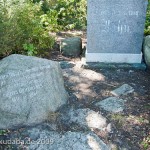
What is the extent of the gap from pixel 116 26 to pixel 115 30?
73mm

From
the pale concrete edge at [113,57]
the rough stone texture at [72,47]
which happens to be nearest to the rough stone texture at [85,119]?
the pale concrete edge at [113,57]

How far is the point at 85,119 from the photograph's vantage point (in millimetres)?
3881

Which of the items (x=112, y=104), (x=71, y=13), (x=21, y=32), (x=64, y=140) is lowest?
A: (x=64, y=140)

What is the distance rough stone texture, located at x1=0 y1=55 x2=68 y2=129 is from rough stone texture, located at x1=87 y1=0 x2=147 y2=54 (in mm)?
1587

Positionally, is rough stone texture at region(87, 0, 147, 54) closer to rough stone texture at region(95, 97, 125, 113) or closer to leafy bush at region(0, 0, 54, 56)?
leafy bush at region(0, 0, 54, 56)

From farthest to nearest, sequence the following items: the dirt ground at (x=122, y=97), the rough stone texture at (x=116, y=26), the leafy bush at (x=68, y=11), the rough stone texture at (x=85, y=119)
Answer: the leafy bush at (x=68, y=11)
the rough stone texture at (x=116, y=26)
the rough stone texture at (x=85, y=119)
the dirt ground at (x=122, y=97)

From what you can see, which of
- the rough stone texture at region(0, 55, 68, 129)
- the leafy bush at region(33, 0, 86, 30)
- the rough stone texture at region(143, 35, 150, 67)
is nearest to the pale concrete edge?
the rough stone texture at region(143, 35, 150, 67)

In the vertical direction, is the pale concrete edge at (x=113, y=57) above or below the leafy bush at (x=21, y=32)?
below

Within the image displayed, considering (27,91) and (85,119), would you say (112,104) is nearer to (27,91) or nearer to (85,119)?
(85,119)

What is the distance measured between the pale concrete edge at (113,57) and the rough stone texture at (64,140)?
2.16m

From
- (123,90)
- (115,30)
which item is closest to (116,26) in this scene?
(115,30)

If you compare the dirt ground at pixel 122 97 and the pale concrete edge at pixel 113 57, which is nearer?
the dirt ground at pixel 122 97

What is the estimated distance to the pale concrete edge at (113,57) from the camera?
5504 mm

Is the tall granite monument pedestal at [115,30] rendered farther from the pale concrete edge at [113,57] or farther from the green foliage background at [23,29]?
the green foliage background at [23,29]
